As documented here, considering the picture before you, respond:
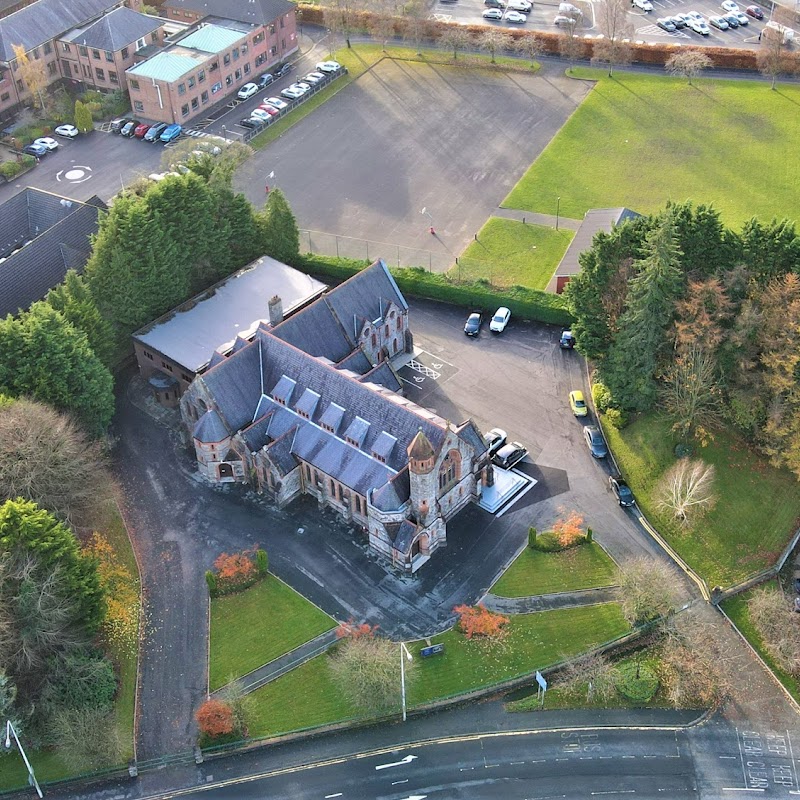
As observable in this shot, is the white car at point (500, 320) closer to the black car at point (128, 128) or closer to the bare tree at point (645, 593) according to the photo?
the bare tree at point (645, 593)

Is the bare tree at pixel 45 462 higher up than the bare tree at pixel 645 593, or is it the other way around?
the bare tree at pixel 45 462

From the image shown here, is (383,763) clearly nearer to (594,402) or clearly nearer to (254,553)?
(254,553)

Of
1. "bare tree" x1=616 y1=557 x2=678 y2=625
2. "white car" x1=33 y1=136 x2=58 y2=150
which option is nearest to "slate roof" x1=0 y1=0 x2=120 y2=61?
"white car" x1=33 y1=136 x2=58 y2=150

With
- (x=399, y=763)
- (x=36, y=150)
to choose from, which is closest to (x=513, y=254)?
(x=399, y=763)

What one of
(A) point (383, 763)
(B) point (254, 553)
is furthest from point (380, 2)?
(A) point (383, 763)

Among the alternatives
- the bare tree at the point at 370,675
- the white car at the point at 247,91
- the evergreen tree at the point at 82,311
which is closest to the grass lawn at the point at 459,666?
the bare tree at the point at 370,675

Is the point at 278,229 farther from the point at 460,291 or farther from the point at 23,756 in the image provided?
the point at 23,756

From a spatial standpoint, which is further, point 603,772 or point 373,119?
point 373,119
